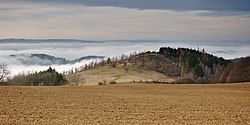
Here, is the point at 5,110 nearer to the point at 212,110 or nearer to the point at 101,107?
the point at 101,107

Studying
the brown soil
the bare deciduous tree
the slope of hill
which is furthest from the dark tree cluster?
the brown soil

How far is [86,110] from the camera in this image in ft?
109

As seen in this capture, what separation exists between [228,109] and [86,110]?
11.6 m

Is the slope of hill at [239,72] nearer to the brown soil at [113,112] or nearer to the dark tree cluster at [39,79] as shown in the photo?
the dark tree cluster at [39,79]

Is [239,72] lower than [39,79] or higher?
higher

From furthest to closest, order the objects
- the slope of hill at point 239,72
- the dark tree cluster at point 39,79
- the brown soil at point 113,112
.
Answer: the dark tree cluster at point 39,79
the slope of hill at point 239,72
the brown soil at point 113,112

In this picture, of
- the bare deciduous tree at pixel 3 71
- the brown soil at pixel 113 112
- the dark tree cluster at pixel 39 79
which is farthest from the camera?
the dark tree cluster at pixel 39 79

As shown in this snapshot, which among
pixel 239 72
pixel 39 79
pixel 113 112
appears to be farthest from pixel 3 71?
pixel 113 112

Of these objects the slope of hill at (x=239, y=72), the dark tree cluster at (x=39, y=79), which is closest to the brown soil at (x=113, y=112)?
the slope of hill at (x=239, y=72)

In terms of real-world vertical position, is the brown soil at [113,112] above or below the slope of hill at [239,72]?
below

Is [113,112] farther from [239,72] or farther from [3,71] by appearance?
[239,72]

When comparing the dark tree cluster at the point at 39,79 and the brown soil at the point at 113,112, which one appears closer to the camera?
the brown soil at the point at 113,112

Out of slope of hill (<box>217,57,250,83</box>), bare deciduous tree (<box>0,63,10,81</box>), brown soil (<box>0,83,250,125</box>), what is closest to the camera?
brown soil (<box>0,83,250,125</box>)

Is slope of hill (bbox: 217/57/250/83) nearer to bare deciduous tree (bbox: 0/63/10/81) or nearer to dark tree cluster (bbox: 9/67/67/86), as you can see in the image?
dark tree cluster (bbox: 9/67/67/86)
